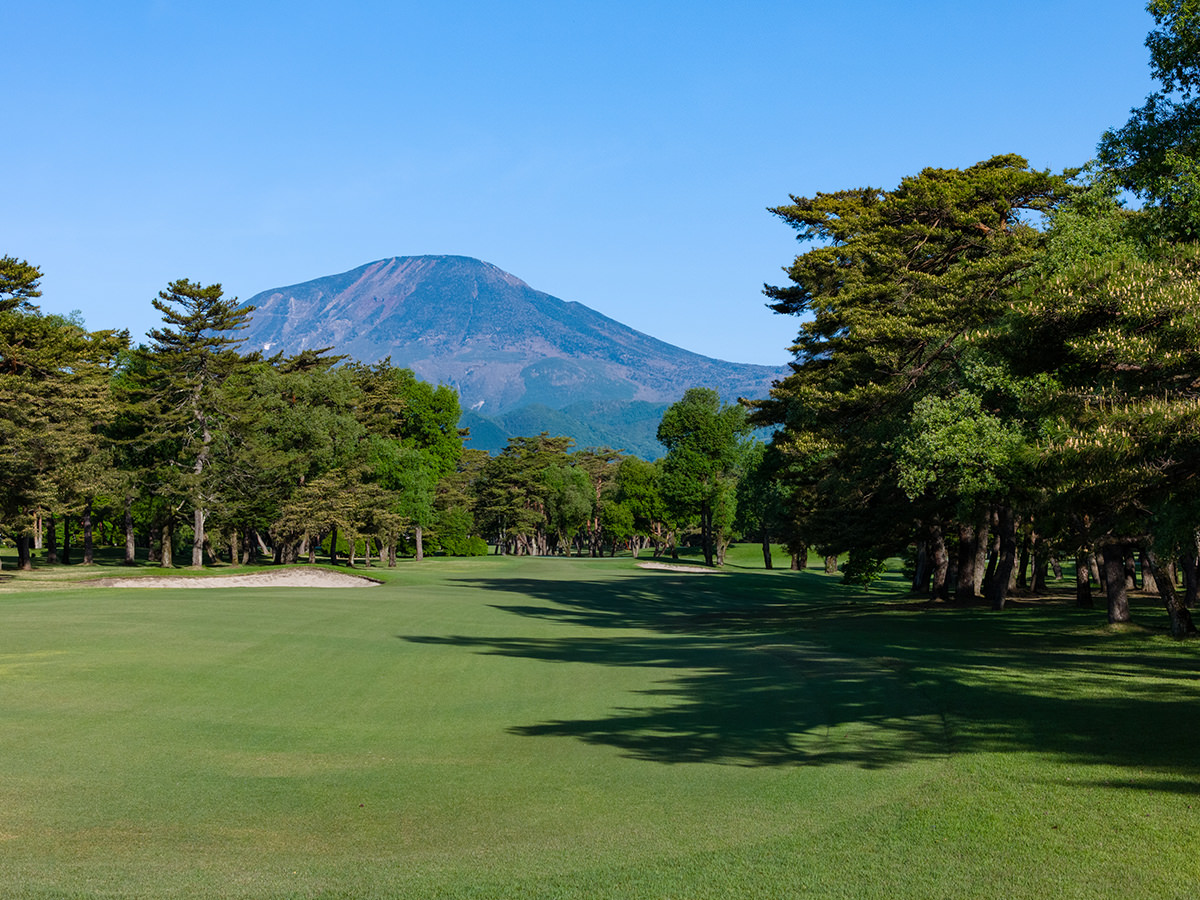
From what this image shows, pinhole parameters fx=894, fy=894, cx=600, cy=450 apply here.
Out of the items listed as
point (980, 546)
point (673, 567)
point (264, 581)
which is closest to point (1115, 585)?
point (980, 546)

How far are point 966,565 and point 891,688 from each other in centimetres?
2460

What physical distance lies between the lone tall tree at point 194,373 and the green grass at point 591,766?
115 feet

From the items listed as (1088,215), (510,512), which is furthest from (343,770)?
(510,512)

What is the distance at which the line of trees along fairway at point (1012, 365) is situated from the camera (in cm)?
1194

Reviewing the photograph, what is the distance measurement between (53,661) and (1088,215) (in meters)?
26.6

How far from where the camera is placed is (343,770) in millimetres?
12148

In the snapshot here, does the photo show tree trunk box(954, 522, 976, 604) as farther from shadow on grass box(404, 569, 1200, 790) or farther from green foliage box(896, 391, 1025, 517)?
green foliage box(896, 391, 1025, 517)

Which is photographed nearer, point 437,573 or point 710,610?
point 710,610

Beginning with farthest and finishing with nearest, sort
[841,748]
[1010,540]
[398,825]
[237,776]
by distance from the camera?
[1010,540]
[841,748]
[237,776]
[398,825]

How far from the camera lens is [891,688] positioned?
17125mm

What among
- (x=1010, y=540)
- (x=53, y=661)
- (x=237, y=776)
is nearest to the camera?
(x=237, y=776)

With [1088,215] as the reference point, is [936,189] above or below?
above

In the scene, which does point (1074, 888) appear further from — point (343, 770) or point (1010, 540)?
point (1010, 540)

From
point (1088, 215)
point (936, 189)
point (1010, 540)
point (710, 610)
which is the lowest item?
point (710, 610)
